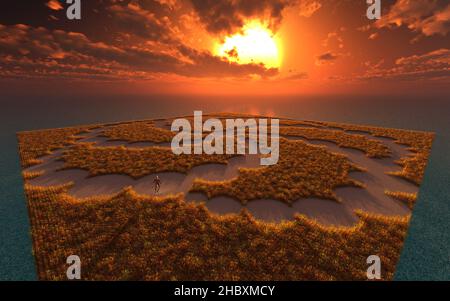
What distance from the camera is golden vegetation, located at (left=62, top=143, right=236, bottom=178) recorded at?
1859 cm

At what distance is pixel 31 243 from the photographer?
978cm

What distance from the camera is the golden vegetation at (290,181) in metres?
14.3

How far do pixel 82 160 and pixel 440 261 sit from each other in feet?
96.1

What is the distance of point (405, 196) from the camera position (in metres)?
14.2

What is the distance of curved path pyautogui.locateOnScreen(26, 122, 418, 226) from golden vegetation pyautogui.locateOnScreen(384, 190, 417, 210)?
1.48ft

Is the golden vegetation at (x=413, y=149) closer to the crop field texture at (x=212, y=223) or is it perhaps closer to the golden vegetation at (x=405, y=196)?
the crop field texture at (x=212, y=223)

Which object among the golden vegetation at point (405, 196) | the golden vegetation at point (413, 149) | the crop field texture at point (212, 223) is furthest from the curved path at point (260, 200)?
the golden vegetation at point (413, 149)

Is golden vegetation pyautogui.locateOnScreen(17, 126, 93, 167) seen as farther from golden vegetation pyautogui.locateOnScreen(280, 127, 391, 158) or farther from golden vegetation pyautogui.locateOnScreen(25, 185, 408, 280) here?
golden vegetation pyautogui.locateOnScreen(280, 127, 391, 158)

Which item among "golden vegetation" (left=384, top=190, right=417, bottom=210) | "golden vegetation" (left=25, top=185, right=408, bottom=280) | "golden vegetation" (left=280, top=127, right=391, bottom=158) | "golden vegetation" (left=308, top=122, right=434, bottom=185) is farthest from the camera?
"golden vegetation" (left=280, top=127, right=391, bottom=158)

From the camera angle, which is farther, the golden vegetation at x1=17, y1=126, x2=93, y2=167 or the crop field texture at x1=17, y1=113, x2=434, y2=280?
the golden vegetation at x1=17, y1=126, x2=93, y2=167

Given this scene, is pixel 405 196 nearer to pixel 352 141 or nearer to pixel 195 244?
pixel 195 244

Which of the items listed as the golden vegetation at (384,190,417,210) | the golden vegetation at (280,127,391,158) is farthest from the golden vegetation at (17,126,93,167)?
the golden vegetation at (280,127,391,158)
